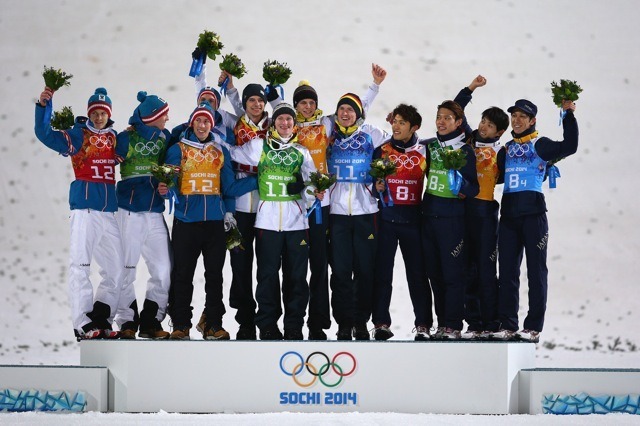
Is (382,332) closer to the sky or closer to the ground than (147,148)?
closer to the ground

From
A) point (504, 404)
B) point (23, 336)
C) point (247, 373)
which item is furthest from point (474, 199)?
point (23, 336)

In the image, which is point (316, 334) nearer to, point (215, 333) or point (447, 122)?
point (215, 333)

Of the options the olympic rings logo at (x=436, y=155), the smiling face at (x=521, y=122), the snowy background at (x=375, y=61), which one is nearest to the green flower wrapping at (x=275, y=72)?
the olympic rings logo at (x=436, y=155)

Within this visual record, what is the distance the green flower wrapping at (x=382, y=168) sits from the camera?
607 cm

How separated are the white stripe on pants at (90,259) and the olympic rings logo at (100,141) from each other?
0.42m

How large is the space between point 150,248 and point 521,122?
2526mm

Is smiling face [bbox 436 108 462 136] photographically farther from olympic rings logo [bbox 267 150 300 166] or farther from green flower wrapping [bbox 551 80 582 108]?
olympic rings logo [bbox 267 150 300 166]

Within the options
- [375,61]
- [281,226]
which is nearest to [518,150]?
→ [281,226]

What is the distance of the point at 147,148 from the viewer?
625cm

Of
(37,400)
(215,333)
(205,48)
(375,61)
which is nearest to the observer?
(37,400)

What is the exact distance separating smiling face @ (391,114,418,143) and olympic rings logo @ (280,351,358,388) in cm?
161

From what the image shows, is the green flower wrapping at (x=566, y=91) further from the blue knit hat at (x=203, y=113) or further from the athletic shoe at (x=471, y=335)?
the blue knit hat at (x=203, y=113)

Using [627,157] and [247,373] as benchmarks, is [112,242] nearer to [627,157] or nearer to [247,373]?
[247,373]

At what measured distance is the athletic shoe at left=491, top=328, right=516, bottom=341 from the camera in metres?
6.09
